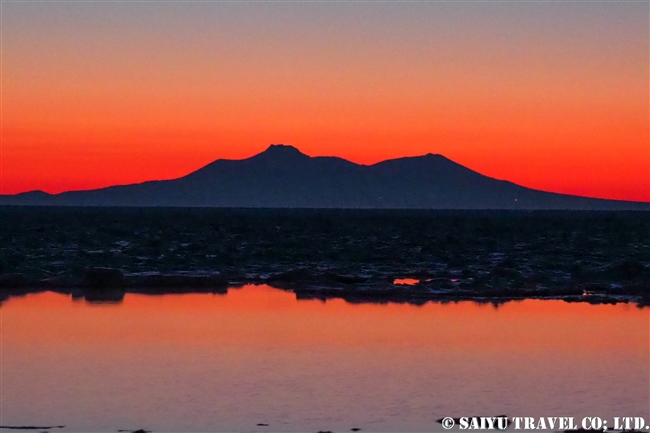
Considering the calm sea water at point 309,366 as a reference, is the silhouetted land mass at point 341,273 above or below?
above

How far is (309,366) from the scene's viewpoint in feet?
31.9

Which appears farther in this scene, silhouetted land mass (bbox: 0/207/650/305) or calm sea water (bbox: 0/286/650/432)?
silhouetted land mass (bbox: 0/207/650/305)

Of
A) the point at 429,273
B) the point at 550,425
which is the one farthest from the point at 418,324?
Result: the point at 429,273

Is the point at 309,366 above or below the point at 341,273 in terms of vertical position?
below

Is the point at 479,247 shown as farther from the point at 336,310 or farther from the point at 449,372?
the point at 449,372

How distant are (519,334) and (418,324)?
1562 mm

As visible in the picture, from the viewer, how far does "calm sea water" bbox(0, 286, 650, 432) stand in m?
7.85

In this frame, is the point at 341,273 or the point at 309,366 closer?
the point at 309,366

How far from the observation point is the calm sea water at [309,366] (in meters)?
7.85

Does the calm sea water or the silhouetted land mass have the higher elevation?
the silhouetted land mass

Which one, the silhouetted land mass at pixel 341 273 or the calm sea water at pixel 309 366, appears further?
the silhouetted land mass at pixel 341 273

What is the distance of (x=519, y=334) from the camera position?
12258 millimetres

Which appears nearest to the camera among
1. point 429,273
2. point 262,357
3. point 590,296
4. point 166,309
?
point 262,357

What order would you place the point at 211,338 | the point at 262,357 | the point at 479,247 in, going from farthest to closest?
the point at 479,247
the point at 211,338
the point at 262,357
